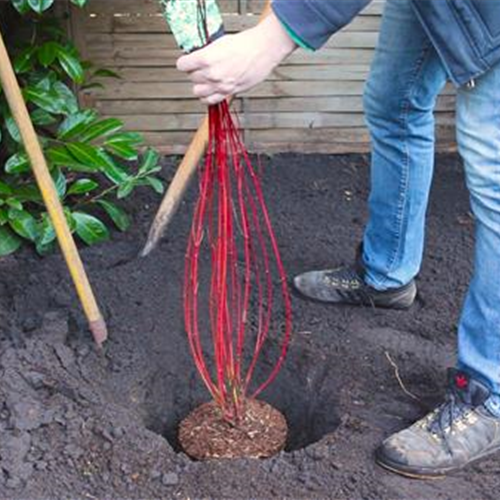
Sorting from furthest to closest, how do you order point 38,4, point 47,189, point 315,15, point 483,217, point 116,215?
point 116,215 → point 38,4 → point 47,189 → point 483,217 → point 315,15

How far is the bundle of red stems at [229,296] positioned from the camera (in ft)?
6.14

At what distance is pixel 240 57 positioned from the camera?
1.58 m

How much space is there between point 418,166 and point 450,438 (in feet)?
2.32

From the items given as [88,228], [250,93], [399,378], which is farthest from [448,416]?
[250,93]

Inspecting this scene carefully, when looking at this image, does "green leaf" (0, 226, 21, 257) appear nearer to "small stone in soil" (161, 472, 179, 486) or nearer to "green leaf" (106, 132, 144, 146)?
"green leaf" (106, 132, 144, 146)

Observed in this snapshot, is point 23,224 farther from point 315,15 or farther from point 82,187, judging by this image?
point 315,15

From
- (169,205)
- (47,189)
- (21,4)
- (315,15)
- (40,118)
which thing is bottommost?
(169,205)

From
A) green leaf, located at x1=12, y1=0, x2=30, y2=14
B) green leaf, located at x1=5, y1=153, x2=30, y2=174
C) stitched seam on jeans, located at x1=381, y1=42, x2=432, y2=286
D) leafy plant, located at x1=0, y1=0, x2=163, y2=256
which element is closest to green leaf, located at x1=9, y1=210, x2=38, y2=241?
leafy plant, located at x1=0, y1=0, x2=163, y2=256

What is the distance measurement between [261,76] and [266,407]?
2.95ft

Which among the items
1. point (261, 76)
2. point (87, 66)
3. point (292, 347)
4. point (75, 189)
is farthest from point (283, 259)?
point (261, 76)

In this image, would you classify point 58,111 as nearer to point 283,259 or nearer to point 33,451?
point 283,259

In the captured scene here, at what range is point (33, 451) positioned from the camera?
2.01m

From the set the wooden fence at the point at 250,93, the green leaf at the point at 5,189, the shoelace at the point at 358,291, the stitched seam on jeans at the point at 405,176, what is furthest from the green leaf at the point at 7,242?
the stitched seam on jeans at the point at 405,176

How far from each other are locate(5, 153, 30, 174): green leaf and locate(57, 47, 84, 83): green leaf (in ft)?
1.01
